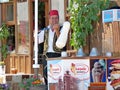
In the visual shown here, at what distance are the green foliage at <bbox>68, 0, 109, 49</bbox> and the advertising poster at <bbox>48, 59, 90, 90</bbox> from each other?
705 millimetres

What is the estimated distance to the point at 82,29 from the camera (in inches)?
329

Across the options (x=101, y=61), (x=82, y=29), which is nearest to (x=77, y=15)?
(x=82, y=29)

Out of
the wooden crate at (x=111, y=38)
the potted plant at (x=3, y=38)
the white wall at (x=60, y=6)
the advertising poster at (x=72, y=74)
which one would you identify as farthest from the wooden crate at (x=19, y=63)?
the wooden crate at (x=111, y=38)

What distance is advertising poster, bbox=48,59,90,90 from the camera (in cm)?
767

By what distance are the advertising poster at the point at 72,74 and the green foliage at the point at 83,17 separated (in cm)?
71

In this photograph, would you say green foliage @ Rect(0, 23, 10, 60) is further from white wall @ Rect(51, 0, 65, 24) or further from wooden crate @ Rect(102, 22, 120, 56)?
wooden crate @ Rect(102, 22, 120, 56)

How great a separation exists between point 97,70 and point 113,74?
30cm

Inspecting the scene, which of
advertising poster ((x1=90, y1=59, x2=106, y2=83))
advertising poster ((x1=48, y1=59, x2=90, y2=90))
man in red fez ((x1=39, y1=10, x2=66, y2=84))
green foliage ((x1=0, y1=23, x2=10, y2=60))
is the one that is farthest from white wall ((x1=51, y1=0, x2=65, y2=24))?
advertising poster ((x1=90, y1=59, x2=106, y2=83))

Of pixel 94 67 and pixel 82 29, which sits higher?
pixel 82 29

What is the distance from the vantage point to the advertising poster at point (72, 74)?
767 cm

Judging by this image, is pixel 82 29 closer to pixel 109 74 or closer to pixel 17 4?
pixel 109 74

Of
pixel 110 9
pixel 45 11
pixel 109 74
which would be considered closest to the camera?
pixel 109 74

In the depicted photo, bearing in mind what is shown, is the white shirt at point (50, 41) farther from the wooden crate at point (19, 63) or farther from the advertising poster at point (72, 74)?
the wooden crate at point (19, 63)

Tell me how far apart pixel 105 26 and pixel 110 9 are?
13.2 inches
